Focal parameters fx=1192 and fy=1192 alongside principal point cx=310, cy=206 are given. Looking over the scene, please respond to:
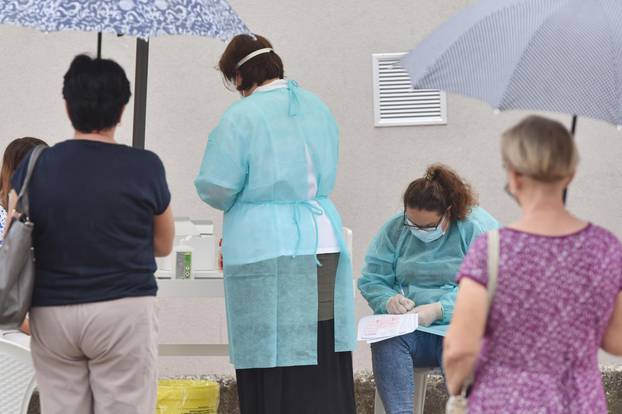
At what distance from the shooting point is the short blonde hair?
8.09ft

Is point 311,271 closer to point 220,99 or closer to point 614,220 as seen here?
point 220,99

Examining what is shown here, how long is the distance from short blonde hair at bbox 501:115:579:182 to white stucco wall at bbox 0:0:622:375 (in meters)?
2.99

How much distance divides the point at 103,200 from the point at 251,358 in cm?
111

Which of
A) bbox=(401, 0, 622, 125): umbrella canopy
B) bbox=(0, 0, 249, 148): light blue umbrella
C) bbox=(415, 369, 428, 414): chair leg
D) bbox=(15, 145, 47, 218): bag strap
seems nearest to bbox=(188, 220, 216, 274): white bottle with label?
bbox=(415, 369, 428, 414): chair leg

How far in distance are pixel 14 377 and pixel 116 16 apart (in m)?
1.38

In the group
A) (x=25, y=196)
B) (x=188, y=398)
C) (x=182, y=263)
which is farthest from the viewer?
(x=188, y=398)

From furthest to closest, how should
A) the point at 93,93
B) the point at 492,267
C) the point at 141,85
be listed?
the point at 141,85 < the point at 93,93 < the point at 492,267

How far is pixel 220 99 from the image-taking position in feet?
18.1

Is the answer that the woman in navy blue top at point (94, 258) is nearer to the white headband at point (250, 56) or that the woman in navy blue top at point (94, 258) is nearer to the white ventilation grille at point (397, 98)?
the white headband at point (250, 56)

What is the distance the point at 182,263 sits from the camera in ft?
15.2

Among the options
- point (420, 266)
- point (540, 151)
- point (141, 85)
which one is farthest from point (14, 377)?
point (540, 151)

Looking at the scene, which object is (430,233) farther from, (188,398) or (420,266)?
(188,398)

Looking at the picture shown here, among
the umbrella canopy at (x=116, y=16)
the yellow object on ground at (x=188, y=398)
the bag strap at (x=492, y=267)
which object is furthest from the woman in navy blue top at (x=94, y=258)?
the yellow object on ground at (x=188, y=398)

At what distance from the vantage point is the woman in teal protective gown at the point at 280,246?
3957 mm
